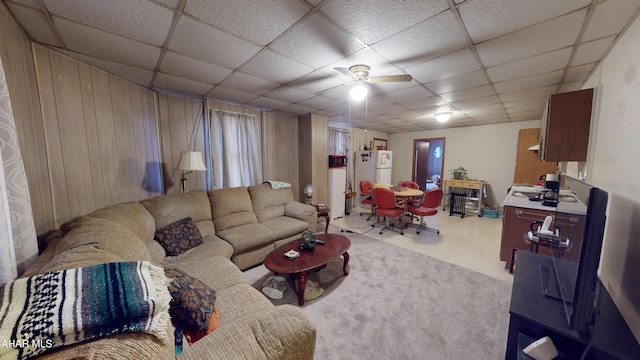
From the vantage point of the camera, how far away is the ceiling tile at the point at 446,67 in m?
1.85

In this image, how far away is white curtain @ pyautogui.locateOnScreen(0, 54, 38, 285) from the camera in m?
0.92

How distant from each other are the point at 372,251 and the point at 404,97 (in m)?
2.31

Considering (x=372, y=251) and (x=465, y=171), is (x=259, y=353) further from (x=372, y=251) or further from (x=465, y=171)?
(x=465, y=171)

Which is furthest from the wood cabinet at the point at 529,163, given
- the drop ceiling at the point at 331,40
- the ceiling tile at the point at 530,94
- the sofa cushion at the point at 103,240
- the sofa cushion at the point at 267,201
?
the sofa cushion at the point at 103,240

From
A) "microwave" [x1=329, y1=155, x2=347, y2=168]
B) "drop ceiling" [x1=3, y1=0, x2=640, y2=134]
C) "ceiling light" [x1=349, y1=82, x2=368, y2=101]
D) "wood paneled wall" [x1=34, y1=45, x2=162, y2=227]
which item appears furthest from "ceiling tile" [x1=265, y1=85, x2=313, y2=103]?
"microwave" [x1=329, y1=155, x2=347, y2=168]

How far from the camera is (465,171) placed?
5.57 m

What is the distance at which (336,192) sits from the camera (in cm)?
484

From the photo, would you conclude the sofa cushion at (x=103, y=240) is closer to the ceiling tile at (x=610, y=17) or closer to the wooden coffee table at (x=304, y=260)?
the wooden coffee table at (x=304, y=260)

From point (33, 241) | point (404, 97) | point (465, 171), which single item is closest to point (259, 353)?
point (33, 241)

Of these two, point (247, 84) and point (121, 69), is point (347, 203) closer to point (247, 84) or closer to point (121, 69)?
point (247, 84)

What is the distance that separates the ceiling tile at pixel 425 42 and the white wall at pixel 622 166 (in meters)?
1.02

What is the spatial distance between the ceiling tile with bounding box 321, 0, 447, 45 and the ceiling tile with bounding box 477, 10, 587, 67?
2.38 ft

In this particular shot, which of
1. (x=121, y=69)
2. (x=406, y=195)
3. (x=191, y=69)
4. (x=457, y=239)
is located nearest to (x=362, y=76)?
(x=191, y=69)

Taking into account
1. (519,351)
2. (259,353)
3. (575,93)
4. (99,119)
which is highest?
(575,93)
